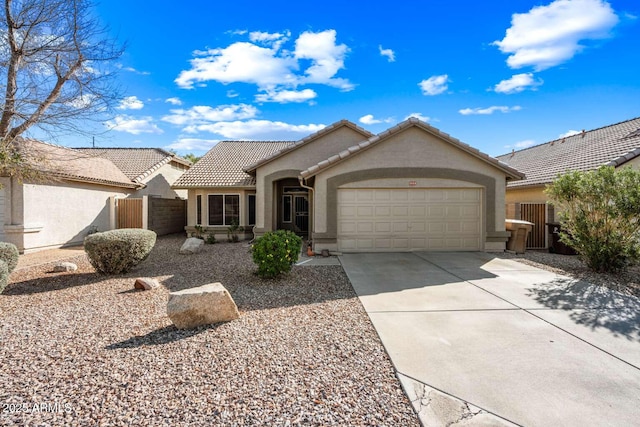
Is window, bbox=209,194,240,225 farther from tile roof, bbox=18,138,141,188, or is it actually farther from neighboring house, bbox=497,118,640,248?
neighboring house, bbox=497,118,640,248

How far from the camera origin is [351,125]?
15.1m

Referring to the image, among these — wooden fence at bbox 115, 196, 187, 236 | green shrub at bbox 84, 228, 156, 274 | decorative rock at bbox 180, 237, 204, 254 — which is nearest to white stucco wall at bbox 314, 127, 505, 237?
decorative rock at bbox 180, 237, 204, 254

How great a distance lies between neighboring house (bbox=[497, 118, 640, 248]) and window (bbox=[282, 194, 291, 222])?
11.3 meters

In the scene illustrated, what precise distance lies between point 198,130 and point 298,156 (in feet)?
76.0

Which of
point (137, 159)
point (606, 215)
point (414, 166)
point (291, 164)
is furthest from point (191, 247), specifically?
point (137, 159)

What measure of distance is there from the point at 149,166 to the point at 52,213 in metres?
8.00

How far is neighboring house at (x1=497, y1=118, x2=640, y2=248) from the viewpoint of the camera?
1283cm

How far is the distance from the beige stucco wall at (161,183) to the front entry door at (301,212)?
299 inches

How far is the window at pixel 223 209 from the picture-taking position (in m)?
16.0

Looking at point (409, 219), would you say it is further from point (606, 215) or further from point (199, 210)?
point (199, 210)

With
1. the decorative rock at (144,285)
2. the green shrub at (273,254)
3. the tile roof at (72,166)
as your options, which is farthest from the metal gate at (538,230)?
the tile roof at (72,166)

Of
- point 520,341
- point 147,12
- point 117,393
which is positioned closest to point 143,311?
point 117,393

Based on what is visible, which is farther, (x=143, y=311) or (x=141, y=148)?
(x=141, y=148)

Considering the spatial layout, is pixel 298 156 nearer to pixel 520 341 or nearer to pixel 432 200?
pixel 432 200
